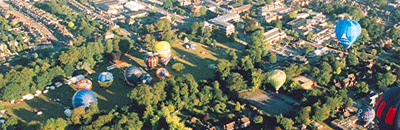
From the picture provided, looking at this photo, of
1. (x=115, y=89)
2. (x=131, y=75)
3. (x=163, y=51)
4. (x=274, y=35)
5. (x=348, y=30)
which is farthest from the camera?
(x=274, y=35)

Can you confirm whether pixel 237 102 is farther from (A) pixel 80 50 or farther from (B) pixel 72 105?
(A) pixel 80 50

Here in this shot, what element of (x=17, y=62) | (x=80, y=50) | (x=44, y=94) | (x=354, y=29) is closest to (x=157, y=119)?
(x=44, y=94)

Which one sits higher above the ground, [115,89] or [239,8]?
[239,8]

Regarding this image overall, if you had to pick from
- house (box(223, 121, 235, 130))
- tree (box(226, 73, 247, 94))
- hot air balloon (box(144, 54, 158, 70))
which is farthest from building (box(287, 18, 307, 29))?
house (box(223, 121, 235, 130))

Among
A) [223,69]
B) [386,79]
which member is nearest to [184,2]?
[223,69]

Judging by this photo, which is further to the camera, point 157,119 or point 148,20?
point 148,20

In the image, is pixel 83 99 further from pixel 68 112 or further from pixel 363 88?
pixel 363 88

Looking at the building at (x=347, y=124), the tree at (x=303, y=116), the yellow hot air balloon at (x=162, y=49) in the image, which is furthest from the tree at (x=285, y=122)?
the yellow hot air balloon at (x=162, y=49)
